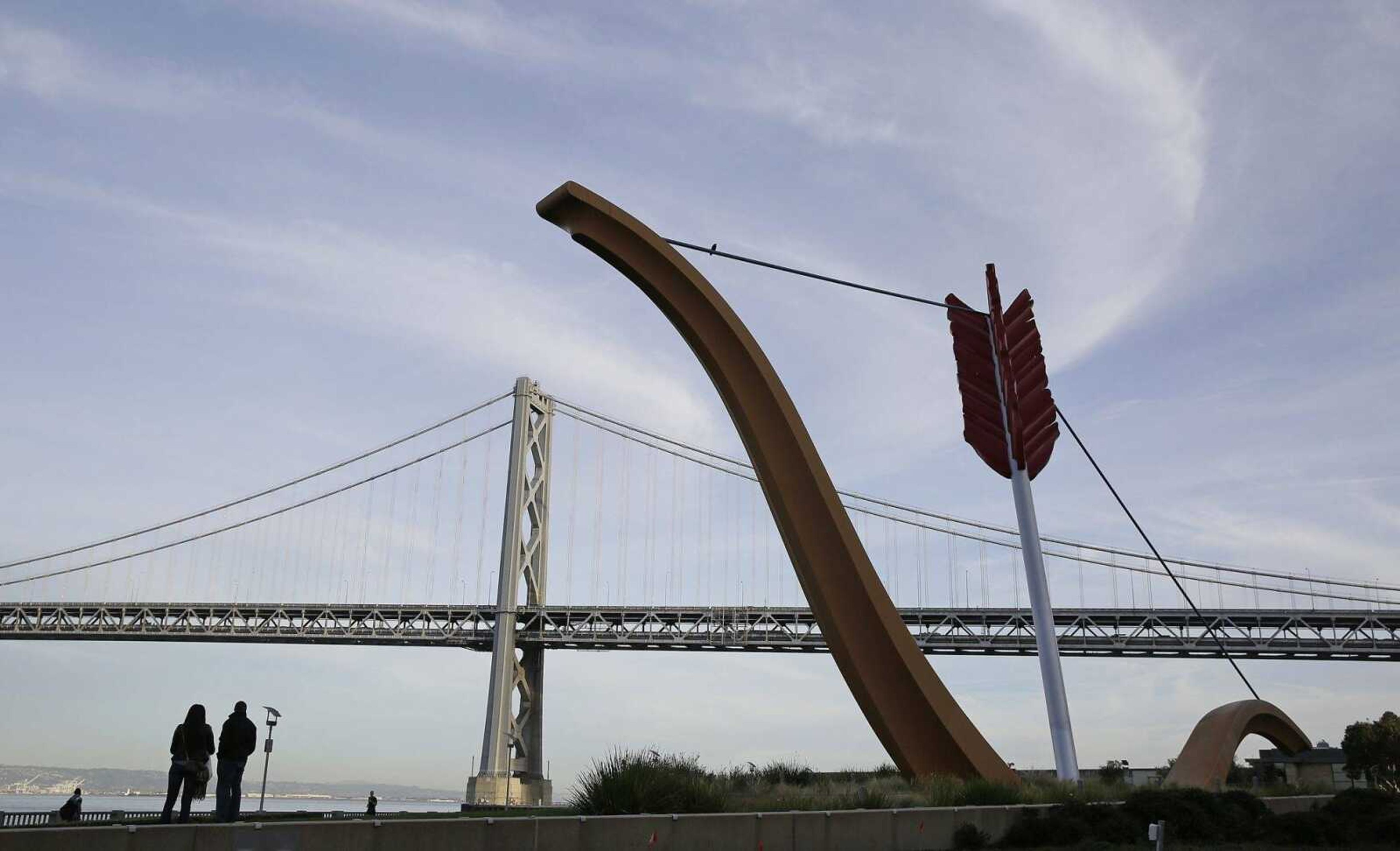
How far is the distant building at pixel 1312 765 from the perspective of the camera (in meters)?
21.4

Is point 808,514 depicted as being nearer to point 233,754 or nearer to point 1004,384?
point 1004,384

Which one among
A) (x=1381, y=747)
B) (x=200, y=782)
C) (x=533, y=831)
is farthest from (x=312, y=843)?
(x=1381, y=747)

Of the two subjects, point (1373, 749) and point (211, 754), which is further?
point (1373, 749)

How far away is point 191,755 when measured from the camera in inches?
230

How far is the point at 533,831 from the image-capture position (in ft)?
16.0

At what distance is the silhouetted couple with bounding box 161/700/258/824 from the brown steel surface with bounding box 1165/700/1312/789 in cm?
712

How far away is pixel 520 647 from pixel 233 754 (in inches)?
1075

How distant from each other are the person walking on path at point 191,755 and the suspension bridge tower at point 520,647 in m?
21.5

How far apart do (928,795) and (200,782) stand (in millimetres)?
4053

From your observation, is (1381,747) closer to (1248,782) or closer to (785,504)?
(1248,782)

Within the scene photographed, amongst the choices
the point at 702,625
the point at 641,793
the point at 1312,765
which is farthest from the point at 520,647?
the point at 641,793

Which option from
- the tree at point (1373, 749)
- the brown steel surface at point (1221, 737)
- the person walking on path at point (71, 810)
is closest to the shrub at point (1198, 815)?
the brown steel surface at point (1221, 737)

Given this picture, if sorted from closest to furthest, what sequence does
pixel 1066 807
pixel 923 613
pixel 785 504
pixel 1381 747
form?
pixel 1066 807
pixel 785 504
pixel 1381 747
pixel 923 613

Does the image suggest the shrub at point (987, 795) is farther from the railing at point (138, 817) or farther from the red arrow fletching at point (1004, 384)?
the railing at point (138, 817)
